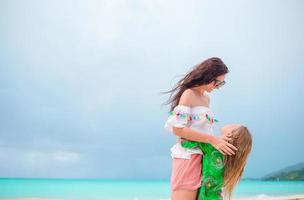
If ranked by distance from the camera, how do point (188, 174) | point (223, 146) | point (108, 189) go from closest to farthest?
point (223, 146), point (188, 174), point (108, 189)

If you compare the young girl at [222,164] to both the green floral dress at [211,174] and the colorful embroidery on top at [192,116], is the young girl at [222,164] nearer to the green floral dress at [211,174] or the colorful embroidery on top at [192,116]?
the green floral dress at [211,174]

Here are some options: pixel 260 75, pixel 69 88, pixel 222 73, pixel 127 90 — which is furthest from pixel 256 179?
pixel 222 73

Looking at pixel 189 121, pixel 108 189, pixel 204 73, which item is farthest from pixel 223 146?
pixel 108 189

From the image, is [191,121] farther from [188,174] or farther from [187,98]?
→ [188,174]

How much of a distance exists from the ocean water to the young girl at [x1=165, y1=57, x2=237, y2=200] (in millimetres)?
5747

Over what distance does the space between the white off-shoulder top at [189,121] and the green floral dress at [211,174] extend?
0.05 meters

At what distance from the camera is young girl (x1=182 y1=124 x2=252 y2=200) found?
2.21 meters

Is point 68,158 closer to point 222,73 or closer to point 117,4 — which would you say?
point 117,4

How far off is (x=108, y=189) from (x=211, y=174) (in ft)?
22.3

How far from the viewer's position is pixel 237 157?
2.21 metres

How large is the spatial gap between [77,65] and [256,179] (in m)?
3.56

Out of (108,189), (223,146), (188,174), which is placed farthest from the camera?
(108,189)

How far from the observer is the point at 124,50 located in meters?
8.73

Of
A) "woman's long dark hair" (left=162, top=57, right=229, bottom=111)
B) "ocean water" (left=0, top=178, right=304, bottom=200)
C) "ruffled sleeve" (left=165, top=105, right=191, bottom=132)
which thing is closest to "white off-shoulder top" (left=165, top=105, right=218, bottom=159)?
"ruffled sleeve" (left=165, top=105, right=191, bottom=132)
